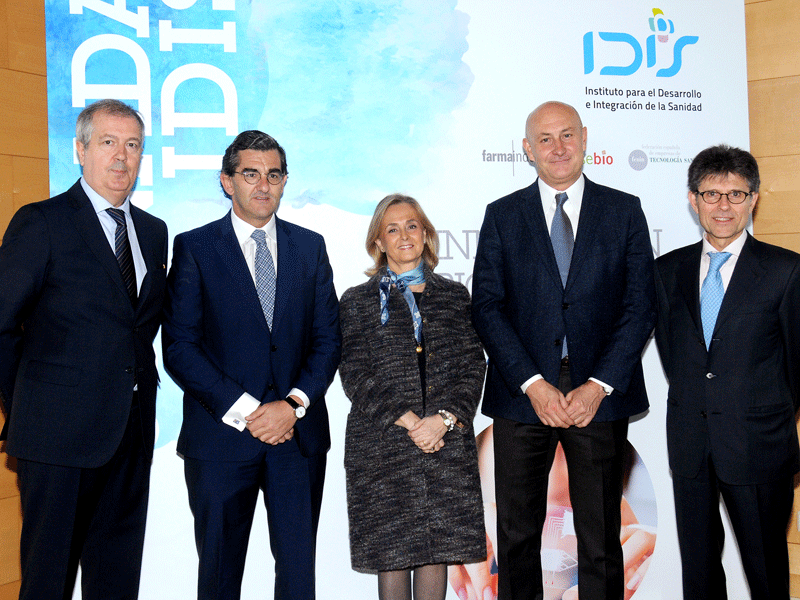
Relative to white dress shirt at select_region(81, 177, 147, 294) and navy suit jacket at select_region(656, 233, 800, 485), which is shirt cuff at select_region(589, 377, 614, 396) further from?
white dress shirt at select_region(81, 177, 147, 294)

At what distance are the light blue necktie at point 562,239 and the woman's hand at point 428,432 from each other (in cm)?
56

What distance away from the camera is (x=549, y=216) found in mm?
2754

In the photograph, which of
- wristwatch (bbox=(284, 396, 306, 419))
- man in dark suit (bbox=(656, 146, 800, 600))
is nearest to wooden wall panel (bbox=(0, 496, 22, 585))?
wristwatch (bbox=(284, 396, 306, 419))

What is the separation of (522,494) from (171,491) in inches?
65.3

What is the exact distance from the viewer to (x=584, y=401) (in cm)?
253

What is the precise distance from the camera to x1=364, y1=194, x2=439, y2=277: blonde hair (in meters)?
2.90

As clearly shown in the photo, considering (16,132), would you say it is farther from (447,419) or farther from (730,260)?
(730,260)

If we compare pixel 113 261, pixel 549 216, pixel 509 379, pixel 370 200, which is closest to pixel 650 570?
pixel 509 379

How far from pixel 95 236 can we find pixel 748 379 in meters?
2.40

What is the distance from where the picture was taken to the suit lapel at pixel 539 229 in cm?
264

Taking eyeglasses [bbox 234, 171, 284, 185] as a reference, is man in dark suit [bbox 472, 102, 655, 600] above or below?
below

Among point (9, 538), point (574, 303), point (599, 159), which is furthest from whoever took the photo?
point (599, 159)

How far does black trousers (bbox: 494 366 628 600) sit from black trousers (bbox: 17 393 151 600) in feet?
4.59

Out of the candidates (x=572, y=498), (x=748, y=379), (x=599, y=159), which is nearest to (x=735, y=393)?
(x=748, y=379)
